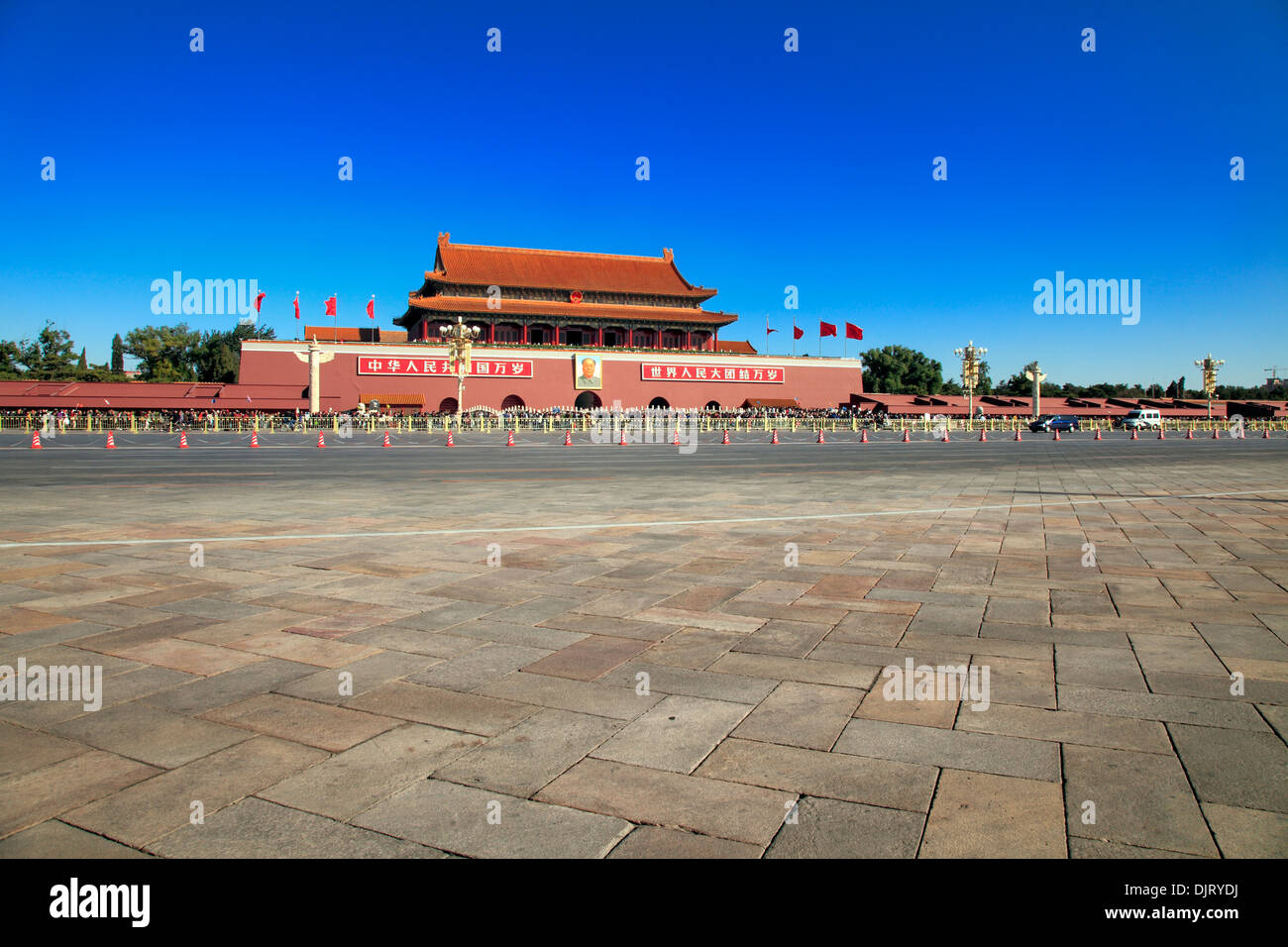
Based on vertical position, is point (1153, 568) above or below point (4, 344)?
below

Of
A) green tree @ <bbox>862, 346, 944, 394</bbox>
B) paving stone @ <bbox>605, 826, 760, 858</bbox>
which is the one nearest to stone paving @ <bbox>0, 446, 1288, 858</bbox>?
paving stone @ <bbox>605, 826, 760, 858</bbox>

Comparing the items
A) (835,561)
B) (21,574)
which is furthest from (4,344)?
(835,561)

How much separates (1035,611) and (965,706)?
72.8 inches

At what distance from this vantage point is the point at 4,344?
50.3 meters

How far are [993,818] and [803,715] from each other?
0.88 m

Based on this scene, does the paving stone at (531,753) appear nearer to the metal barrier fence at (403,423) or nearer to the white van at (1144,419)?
the metal barrier fence at (403,423)

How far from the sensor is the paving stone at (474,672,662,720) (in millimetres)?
3043

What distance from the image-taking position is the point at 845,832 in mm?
2141

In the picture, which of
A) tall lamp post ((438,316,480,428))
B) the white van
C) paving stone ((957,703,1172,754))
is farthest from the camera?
the white van

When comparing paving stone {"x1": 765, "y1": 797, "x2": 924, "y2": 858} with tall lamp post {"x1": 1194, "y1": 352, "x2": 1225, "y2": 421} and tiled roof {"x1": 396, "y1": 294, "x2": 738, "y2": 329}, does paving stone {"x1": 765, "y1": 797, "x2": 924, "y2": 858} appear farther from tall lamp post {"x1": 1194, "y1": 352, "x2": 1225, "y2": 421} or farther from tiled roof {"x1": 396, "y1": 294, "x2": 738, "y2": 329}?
tall lamp post {"x1": 1194, "y1": 352, "x2": 1225, "y2": 421}

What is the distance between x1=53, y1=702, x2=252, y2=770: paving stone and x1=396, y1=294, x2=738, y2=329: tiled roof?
4793 centimetres

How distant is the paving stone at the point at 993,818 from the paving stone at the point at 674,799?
17.6 inches

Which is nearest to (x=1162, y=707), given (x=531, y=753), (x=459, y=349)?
(x=531, y=753)
